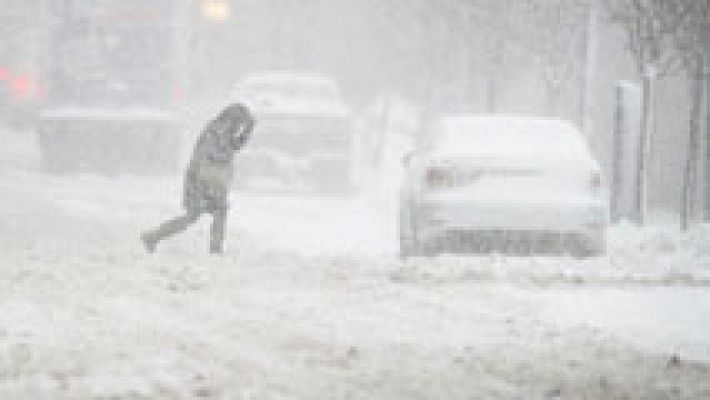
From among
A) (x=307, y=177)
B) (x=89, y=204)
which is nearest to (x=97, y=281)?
(x=89, y=204)

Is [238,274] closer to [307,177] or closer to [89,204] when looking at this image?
[89,204]

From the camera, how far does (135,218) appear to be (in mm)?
20375

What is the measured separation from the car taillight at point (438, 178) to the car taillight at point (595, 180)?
121 centimetres

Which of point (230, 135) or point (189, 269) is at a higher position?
point (230, 135)

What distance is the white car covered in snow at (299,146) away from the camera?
25.5 meters

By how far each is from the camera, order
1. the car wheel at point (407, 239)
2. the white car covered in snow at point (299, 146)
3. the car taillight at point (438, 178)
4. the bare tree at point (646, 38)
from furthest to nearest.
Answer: the white car covered in snow at point (299, 146) < the bare tree at point (646, 38) < the car wheel at point (407, 239) < the car taillight at point (438, 178)

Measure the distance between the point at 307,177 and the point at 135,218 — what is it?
5925 millimetres

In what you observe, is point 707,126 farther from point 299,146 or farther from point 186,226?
point 186,226

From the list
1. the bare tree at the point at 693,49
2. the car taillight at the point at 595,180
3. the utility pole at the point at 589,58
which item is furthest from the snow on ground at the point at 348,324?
the utility pole at the point at 589,58

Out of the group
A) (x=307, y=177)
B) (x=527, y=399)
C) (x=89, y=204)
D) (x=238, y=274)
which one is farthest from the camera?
(x=307, y=177)

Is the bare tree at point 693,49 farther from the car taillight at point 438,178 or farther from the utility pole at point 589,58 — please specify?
the car taillight at point 438,178

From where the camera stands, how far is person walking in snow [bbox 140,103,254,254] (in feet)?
46.5

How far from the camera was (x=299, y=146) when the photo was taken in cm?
2562

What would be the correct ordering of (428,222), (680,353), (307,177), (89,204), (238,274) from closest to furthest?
(680,353) < (238,274) < (428,222) < (89,204) < (307,177)
